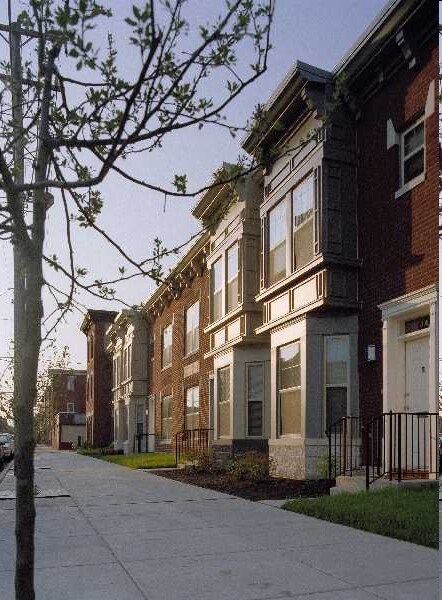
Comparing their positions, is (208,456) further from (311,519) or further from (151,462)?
(311,519)

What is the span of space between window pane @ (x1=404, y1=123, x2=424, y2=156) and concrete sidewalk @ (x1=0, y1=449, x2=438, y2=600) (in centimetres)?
652

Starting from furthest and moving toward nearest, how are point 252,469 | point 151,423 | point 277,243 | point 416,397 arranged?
point 151,423 → point 277,243 → point 252,469 → point 416,397

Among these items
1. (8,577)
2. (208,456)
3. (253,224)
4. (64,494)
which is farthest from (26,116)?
(208,456)

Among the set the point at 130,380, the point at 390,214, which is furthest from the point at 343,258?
the point at 130,380

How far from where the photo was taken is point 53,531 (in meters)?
8.75

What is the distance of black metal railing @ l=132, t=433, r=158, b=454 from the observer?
109ft

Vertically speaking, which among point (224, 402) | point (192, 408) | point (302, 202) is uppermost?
point (302, 202)

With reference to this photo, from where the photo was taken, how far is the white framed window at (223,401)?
19781 mm

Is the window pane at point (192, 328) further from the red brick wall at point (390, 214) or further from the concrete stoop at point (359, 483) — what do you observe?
the concrete stoop at point (359, 483)

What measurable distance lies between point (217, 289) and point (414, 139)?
375 inches

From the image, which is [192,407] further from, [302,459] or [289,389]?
[302,459]

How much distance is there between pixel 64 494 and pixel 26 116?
9967 millimetres

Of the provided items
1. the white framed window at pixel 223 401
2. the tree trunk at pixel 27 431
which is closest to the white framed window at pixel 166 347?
→ the white framed window at pixel 223 401

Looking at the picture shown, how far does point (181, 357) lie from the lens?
2788 cm
